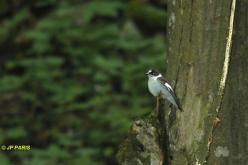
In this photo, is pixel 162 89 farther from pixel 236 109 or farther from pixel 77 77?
pixel 77 77

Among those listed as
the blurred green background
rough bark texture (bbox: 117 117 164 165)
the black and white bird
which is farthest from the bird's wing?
the blurred green background

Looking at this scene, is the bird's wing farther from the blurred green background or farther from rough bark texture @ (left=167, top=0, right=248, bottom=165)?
the blurred green background

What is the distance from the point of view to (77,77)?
788 centimetres

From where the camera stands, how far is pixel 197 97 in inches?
126

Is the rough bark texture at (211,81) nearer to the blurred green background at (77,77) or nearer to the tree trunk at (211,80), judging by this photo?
the tree trunk at (211,80)

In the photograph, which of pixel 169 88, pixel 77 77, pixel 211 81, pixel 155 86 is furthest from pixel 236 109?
pixel 77 77

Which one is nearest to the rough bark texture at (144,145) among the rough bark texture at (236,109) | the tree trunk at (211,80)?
the tree trunk at (211,80)

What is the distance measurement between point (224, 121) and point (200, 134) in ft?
0.46

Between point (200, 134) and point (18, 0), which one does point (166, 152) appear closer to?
point (200, 134)

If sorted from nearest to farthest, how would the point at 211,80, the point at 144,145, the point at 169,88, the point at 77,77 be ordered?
the point at 211,80
the point at 169,88
the point at 144,145
the point at 77,77

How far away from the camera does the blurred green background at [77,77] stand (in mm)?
6777

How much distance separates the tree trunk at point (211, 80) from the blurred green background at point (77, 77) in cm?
313

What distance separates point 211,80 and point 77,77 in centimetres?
485

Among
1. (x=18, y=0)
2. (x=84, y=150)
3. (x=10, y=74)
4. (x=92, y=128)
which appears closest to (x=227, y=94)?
(x=84, y=150)
